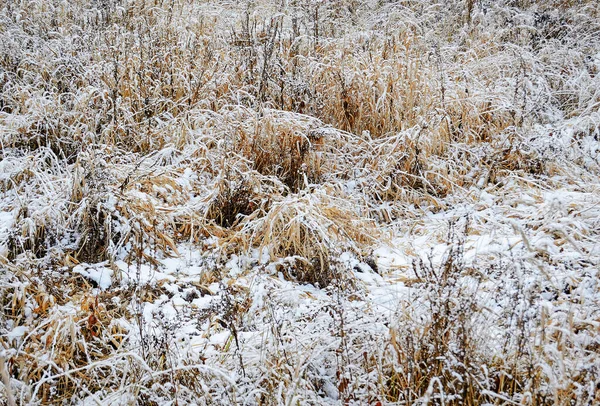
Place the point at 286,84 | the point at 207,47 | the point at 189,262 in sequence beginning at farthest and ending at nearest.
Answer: the point at 207,47 → the point at 286,84 → the point at 189,262

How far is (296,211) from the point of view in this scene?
3004mm

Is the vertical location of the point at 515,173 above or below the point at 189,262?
above

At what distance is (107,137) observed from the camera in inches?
153

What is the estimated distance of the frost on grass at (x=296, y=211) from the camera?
196cm

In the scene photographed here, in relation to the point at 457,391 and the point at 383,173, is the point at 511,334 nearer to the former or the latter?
the point at 457,391

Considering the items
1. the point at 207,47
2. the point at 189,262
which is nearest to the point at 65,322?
the point at 189,262

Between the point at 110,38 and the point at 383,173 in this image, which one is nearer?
the point at 383,173

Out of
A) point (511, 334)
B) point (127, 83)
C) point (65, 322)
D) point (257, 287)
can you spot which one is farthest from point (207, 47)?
point (511, 334)

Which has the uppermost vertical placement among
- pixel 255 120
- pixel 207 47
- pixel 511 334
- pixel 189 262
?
pixel 207 47

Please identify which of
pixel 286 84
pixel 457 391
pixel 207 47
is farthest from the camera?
pixel 207 47

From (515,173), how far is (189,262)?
A: 2275 millimetres

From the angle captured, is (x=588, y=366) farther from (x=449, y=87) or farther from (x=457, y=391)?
(x=449, y=87)

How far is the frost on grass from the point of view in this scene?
1.96 metres

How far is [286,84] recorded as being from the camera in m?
4.32
